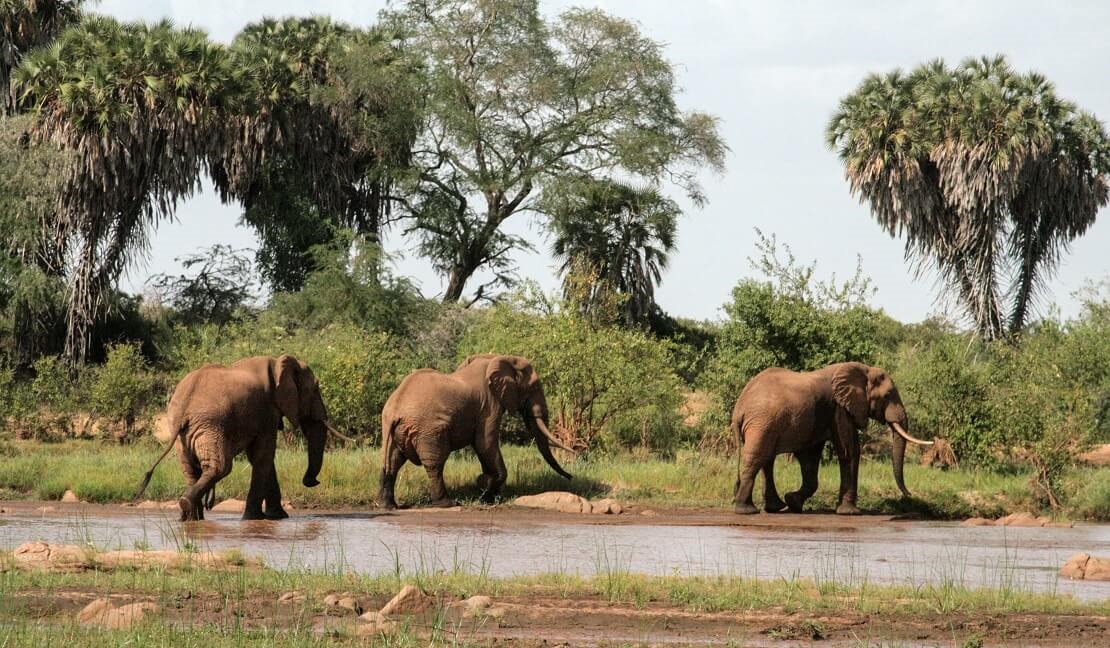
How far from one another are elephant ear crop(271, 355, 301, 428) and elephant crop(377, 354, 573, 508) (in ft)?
7.58

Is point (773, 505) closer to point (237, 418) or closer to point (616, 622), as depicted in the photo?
point (237, 418)

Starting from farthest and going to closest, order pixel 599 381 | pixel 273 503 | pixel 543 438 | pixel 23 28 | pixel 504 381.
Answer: pixel 23 28
pixel 599 381
pixel 543 438
pixel 504 381
pixel 273 503

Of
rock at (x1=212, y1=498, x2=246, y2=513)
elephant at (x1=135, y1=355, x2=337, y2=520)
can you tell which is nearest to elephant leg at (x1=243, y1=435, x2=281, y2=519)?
elephant at (x1=135, y1=355, x2=337, y2=520)

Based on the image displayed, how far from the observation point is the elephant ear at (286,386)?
61.3 feet

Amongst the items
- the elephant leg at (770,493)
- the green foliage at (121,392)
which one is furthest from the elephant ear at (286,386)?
the green foliage at (121,392)

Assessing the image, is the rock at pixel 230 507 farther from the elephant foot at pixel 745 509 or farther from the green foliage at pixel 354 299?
the green foliage at pixel 354 299

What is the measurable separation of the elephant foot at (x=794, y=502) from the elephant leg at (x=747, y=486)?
0.66 meters

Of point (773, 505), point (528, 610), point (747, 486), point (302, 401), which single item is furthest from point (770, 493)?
point (528, 610)

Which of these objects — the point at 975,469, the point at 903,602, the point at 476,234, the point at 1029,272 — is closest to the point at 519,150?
the point at 476,234

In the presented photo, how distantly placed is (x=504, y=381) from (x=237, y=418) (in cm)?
526

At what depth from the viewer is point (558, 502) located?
69.6 ft

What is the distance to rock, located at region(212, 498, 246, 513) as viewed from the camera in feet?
67.5

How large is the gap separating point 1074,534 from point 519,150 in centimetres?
2909

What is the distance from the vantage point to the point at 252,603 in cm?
1120
